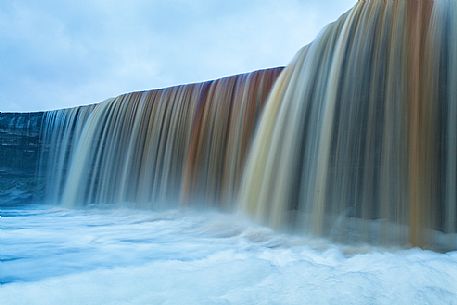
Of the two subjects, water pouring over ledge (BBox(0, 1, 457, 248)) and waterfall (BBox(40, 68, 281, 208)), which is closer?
water pouring over ledge (BBox(0, 1, 457, 248))

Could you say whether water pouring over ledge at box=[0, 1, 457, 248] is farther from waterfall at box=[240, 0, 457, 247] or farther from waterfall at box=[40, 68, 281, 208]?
waterfall at box=[40, 68, 281, 208]

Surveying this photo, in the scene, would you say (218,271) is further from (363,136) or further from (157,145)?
(157,145)

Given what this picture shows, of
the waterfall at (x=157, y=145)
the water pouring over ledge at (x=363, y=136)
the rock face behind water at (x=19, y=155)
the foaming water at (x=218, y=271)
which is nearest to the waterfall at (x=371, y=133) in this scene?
the water pouring over ledge at (x=363, y=136)

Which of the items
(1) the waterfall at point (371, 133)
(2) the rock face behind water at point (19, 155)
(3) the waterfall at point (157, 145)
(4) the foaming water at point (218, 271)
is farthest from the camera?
(2) the rock face behind water at point (19, 155)

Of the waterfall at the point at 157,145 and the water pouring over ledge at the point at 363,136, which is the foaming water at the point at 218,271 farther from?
the waterfall at the point at 157,145

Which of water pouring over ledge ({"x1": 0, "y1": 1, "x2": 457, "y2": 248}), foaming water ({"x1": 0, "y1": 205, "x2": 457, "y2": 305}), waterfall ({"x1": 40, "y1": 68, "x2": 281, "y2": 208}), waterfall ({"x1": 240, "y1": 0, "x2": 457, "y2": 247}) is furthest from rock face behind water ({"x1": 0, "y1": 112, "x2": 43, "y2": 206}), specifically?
waterfall ({"x1": 240, "y1": 0, "x2": 457, "y2": 247})

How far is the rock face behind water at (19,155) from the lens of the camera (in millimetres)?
11930

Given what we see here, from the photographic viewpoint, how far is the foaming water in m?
2.18

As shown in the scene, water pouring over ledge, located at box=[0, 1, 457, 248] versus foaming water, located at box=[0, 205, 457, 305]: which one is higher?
water pouring over ledge, located at box=[0, 1, 457, 248]

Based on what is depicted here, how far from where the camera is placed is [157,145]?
9.24 meters

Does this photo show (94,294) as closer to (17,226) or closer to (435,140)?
(435,140)

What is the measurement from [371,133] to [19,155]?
1119cm

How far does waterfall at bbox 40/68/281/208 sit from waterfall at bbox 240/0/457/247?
2.23m

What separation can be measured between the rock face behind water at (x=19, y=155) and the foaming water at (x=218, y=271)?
7.59 meters
